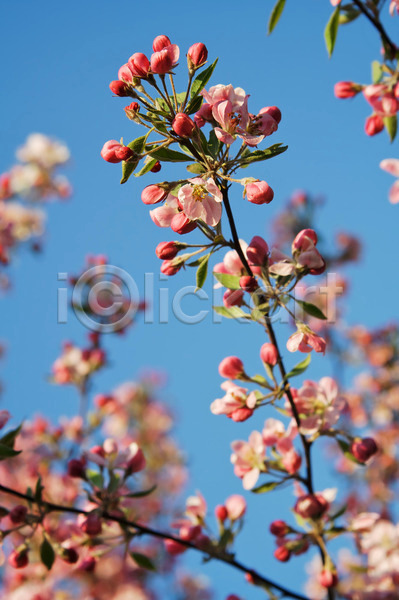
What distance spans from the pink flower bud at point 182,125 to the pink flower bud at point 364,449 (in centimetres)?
130

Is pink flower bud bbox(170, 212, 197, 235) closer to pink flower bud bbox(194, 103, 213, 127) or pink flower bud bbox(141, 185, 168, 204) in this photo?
pink flower bud bbox(141, 185, 168, 204)

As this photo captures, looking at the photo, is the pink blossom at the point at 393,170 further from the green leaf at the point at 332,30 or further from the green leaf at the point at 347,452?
the green leaf at the point at 347,452

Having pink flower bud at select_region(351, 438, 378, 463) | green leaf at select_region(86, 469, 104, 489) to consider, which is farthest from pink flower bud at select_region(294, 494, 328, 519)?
green leaf at select_region(86, 469, 104, 489)

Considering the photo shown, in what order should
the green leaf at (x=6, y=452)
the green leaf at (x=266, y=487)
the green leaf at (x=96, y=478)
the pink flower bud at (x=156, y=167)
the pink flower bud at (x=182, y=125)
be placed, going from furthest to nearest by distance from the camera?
the green leaf at (x=96, y=478)
the green leaf at (x=266, y=487)
the green leaf at (x=6, y=452)
the pink flower bud at (x=156, y=167)
the pink flower bud at (x=182, y=125)

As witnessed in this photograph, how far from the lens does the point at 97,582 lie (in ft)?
18.7

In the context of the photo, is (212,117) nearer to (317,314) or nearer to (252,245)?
(252,245)

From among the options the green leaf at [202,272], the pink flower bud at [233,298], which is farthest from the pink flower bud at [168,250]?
the pink flower bud at [233,298]

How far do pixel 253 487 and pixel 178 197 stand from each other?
1.20m

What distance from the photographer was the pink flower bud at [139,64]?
1.57 metres

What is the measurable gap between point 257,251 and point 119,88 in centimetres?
64

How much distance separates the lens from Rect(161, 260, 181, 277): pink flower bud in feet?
5.95

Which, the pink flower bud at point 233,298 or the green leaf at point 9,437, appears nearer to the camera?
the pink flower bud at point 233,298

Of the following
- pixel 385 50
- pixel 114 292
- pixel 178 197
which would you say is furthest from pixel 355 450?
pixel 114 292

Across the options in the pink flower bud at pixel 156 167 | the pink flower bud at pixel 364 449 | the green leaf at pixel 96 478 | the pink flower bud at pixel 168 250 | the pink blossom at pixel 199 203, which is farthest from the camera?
the green leaf at pixel 96 478
